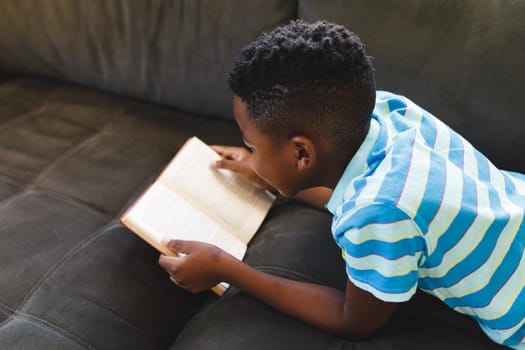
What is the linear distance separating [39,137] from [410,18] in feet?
3.17

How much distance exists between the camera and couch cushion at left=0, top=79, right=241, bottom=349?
0.76m

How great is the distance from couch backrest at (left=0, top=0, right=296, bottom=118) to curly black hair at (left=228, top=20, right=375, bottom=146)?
18.9 inches

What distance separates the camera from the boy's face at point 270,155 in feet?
2.20

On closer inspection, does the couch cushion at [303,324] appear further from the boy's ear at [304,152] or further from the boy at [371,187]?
the boy's ear at [304,152]

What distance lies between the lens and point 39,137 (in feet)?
3.83

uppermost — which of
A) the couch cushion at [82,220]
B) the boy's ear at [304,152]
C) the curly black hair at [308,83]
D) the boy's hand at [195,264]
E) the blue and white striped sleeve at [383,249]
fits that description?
the curly black hair at [308,83]

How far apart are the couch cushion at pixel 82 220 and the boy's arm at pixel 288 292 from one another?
99mm

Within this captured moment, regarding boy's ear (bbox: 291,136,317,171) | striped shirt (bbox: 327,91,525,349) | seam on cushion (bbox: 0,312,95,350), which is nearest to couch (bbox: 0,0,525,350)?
seam on cushion (bbox: 0,312,95,350)

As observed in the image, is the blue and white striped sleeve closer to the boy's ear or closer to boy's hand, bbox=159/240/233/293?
the boy's ear

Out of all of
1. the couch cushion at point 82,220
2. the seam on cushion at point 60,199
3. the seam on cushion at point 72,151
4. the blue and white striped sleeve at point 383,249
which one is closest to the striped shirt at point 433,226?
the blue and white striped sleeve at point 383,249

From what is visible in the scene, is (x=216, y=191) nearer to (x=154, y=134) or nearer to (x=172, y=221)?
(x=172, y=221)

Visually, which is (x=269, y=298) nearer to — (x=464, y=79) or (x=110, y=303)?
(x=110, y=303)

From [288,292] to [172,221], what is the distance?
260 millimetres

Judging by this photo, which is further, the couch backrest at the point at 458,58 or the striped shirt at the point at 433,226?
the couch backrest at the point at 458,58
